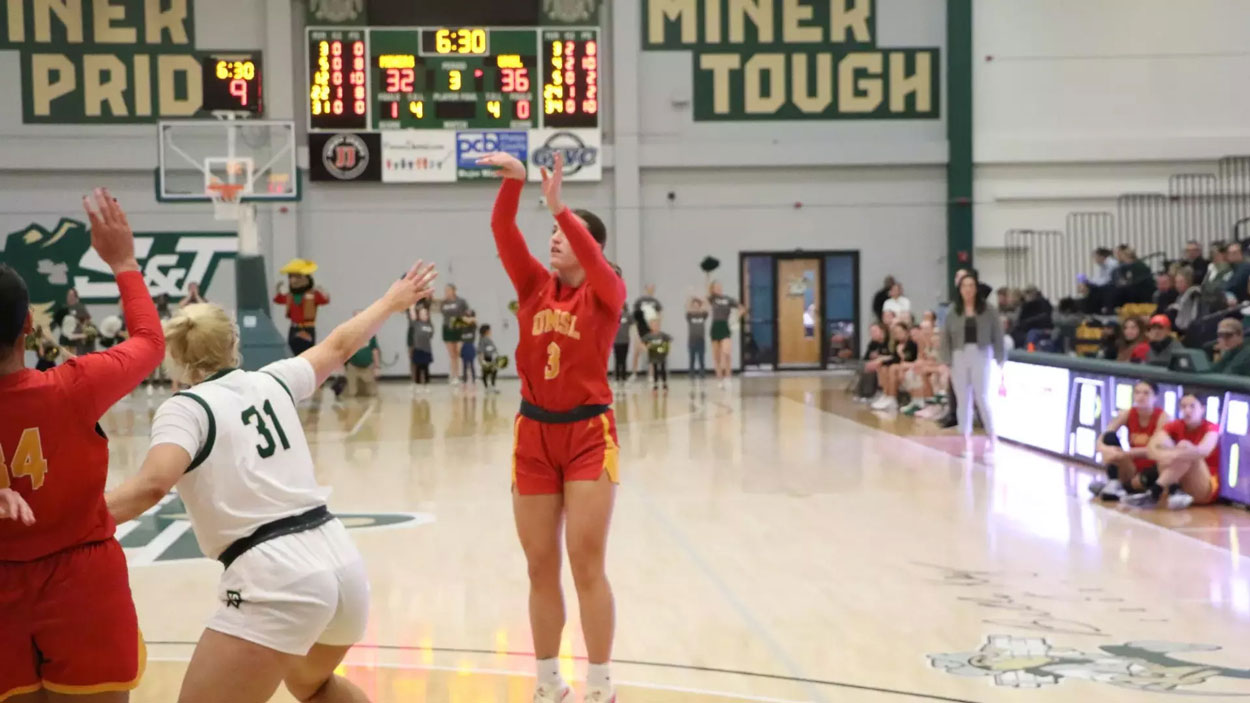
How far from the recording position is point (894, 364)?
17828 mm

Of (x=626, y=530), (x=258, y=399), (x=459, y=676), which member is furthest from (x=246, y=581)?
(x=626, y=530)

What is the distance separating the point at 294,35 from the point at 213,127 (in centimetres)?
454

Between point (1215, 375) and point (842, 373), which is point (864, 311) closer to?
point (842, 373)

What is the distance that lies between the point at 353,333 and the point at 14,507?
3.63 ft

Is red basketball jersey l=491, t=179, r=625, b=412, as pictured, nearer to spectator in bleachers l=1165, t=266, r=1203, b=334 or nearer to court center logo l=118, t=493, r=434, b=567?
court center logo l=118, t=493, r=434, b=567

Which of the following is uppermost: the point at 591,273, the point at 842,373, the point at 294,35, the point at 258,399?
the point at 294,35

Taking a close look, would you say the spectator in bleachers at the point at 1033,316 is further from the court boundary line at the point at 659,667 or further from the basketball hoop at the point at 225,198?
the court boundary line at the point at 659,667

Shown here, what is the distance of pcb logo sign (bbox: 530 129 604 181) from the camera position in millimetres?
23844

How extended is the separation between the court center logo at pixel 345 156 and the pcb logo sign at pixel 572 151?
10.2 feet

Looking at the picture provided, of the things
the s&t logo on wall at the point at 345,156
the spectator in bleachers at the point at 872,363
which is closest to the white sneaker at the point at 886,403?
the spectator in bleachers at the point at 872,363

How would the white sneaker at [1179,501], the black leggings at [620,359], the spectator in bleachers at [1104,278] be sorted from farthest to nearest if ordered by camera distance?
the black leggings at [620,359] → the spectator in bleachers at [1104,278] → the white sneaker at [1179,501]

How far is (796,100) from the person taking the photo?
995 inches

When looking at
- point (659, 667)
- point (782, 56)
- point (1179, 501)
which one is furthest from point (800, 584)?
point (782, 56)

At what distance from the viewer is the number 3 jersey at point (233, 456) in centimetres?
318
